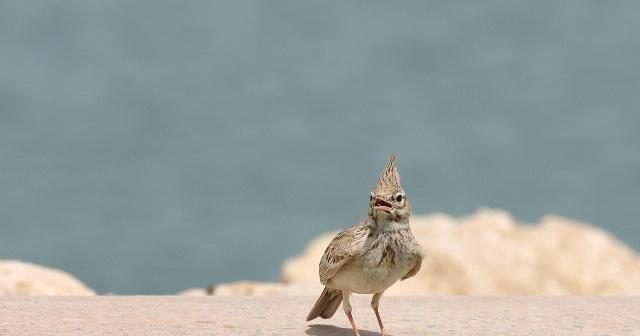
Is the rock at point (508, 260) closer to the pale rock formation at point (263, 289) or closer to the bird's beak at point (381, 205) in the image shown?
the pale rock formation at point (263, 289)

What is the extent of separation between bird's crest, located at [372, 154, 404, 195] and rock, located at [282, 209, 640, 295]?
7856 millimetres

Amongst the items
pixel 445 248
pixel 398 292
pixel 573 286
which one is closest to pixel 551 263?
pixel 573 286

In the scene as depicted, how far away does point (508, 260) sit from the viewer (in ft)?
54.8

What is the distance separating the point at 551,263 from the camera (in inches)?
670

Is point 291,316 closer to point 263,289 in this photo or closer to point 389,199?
point 389,199

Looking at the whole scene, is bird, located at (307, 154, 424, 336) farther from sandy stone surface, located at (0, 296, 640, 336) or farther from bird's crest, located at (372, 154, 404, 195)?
sandy stone surface, located at (0, 296, 640, 336)

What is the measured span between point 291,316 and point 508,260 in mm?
7921

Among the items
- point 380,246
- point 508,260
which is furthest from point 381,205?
point 508,260

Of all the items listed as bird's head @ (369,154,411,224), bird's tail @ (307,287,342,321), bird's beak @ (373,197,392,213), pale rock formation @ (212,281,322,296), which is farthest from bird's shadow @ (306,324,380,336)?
pale rock formation @ (212,281,322,296)

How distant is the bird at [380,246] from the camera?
7586 mm

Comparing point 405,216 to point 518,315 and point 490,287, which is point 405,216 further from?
point 490,287

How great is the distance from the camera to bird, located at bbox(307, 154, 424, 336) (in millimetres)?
7586

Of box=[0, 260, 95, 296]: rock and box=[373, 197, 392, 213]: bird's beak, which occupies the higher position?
box=[0, 260, 95, 296]: rock

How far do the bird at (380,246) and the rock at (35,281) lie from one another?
5.91 meters
